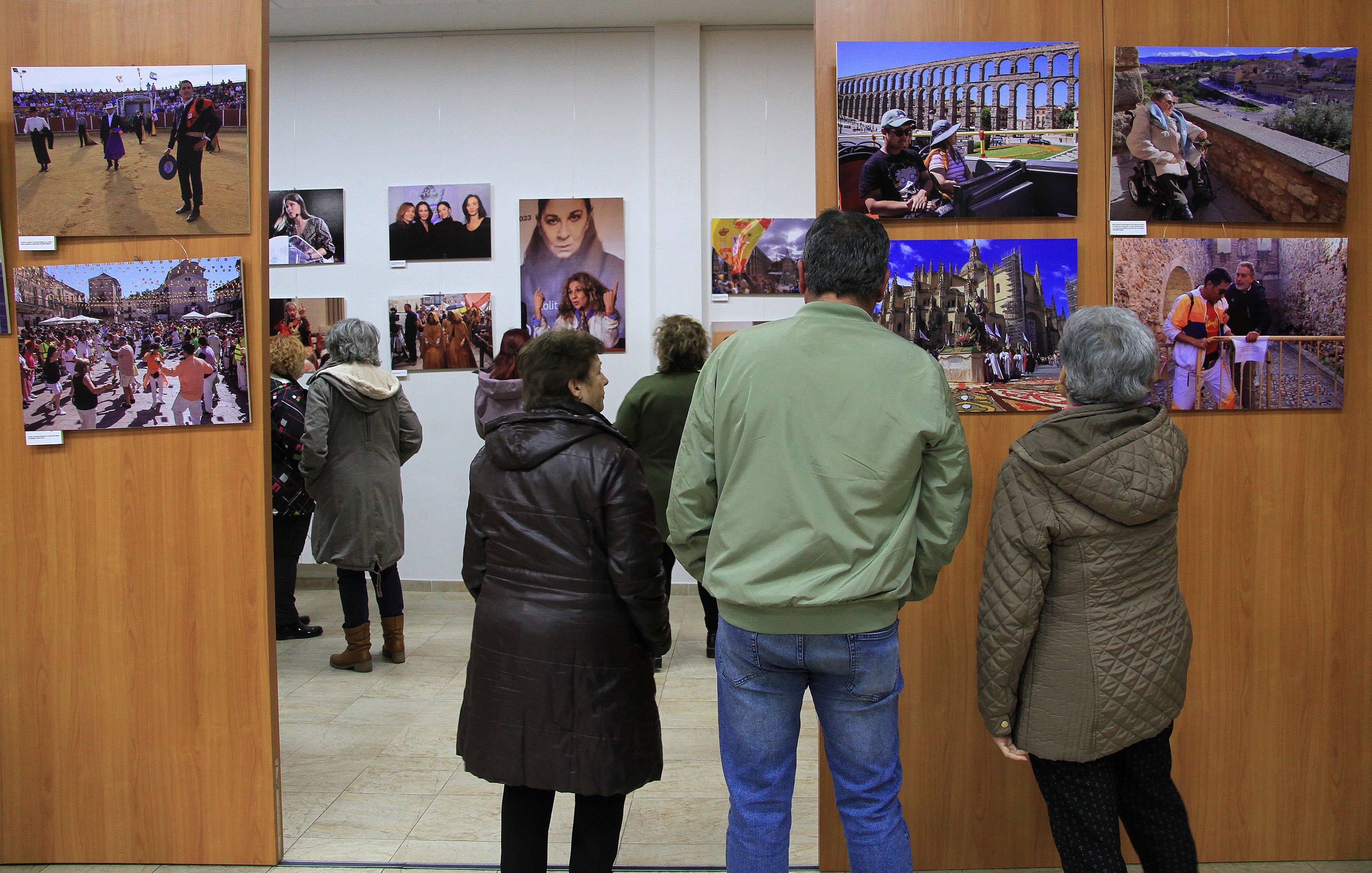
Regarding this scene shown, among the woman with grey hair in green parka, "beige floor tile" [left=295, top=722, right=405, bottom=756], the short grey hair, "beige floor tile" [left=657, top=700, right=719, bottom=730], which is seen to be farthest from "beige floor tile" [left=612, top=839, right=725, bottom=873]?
the woman with grey hair in green parka

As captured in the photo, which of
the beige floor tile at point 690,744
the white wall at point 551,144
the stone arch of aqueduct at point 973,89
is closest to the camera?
the stone arch of aqueduct at point 973,89

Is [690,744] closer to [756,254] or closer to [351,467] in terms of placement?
[351,467]

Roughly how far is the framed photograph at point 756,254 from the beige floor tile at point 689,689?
274 cm

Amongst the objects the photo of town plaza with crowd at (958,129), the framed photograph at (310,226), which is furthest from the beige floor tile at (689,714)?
the framed photograph at (310,226)

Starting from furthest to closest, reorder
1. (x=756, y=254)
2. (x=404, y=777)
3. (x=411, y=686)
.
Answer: (x=756, y=254)
(x=411, y=686)
(x=404, y=777)

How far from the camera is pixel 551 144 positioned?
21.4 ft

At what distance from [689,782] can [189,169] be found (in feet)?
8.65

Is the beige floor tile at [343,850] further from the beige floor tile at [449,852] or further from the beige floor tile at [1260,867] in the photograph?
the beige floor tile at [1260,867]

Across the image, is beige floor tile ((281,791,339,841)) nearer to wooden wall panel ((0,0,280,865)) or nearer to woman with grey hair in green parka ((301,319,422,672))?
wooden wall panel ((0,0,280,865))

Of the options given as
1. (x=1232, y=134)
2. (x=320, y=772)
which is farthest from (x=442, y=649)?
(x=1232, y=134)

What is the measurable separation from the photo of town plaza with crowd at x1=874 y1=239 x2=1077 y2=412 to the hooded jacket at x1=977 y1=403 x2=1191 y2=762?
2.30ft

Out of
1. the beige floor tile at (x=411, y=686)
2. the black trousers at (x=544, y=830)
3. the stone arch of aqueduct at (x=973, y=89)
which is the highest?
the stone arch of aqueduct at (x=973, y=89)

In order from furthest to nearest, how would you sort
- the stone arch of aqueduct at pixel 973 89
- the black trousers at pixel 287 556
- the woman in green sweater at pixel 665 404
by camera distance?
the black trousers at pixel 287 556 → the woman in green sweater at pixel 665 404 → the stone arch of aqueduct at pixel 973 89

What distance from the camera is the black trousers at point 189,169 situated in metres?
2.79
